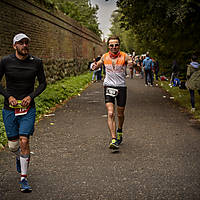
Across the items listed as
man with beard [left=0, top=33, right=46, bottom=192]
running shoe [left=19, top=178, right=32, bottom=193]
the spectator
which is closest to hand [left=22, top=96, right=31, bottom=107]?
man with beard [left=0, top=33, right=46, bottom=192]

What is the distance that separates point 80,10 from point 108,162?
45.0m

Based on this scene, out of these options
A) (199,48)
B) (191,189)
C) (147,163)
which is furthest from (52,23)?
(191,189)

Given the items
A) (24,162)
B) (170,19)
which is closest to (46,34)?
(170,19)

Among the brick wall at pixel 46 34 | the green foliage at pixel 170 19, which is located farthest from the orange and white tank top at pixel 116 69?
the brick wall at pixel 46 34

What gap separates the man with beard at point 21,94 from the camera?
4379mm

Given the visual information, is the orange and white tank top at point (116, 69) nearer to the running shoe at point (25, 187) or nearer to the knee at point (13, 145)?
the knee at point (13, 145)

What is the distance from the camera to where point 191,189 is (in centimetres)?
441

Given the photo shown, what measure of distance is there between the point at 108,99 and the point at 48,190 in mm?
2487

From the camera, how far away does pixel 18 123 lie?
459 centimetres

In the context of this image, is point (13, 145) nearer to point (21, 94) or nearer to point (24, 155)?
point (24, 155)

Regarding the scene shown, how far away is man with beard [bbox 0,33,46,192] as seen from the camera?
4.38m

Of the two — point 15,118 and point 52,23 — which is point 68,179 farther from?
point 52,23

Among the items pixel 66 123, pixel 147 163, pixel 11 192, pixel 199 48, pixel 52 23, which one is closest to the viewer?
pixel 11 192

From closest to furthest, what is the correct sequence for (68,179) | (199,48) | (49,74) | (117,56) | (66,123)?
1. (68,179)
2. (117,56)
3. (66,123)
4. (199,48)
5. (49,74)
